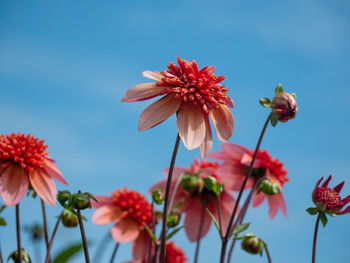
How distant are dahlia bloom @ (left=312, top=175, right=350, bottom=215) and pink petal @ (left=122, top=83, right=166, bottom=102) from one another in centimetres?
53

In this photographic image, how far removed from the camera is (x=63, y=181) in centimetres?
156

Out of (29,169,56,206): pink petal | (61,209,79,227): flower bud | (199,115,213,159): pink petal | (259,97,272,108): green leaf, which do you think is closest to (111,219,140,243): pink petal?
(61,209,79,227): flower bud

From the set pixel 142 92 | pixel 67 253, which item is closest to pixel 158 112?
pixel 142 92

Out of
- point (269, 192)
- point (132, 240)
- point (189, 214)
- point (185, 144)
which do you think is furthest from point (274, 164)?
point (185, 144)

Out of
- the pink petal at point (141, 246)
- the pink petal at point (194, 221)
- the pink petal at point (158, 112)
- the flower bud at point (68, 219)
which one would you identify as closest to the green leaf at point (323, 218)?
the pink petal at point (158, 112)

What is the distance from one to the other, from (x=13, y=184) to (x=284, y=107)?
912 mm

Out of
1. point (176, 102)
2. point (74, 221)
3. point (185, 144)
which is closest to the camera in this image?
point (185, 144)

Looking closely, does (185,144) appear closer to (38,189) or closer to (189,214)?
(38,189)

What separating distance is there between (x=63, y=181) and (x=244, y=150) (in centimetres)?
77

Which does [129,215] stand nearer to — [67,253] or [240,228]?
[240,228]

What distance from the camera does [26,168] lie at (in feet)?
5.01

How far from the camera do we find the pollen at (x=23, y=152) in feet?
4.97

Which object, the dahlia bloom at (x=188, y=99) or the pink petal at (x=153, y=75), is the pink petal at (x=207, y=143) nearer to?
the dahlia bloom at (x=188, y=99)

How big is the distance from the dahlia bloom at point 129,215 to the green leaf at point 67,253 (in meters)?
0.56
